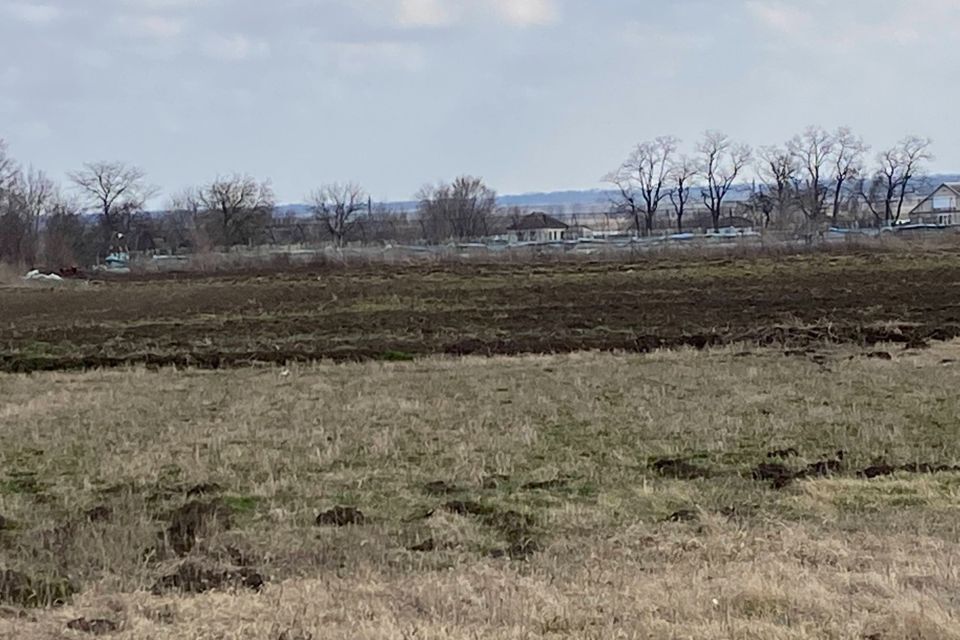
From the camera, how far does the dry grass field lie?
5.28m

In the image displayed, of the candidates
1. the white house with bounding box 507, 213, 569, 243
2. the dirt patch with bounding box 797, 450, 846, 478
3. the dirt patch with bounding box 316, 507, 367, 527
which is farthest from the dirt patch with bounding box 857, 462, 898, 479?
the white house with bounding box 507, 213, 569, 243

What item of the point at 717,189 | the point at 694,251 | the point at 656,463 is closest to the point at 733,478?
the point at 656,463

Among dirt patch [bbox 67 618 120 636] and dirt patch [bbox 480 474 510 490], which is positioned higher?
dirt patch [bbox 67 618 120 636]

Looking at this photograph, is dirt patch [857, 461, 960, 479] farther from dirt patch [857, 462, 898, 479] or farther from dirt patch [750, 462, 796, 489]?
dirt patch [750, 462, 796, 489]

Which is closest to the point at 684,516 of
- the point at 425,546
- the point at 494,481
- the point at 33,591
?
the point at 425,546

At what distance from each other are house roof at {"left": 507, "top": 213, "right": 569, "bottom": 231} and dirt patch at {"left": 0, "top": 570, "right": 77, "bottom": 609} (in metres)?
119

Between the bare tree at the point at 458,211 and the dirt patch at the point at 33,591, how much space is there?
108 meters

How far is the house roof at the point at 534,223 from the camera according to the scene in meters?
126

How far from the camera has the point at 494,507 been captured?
27.9 ft

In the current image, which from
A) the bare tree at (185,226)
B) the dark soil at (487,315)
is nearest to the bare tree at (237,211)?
the bare tree at (185,226)

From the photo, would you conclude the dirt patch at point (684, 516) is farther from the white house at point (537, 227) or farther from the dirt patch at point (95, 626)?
the white house at point (537, 227)

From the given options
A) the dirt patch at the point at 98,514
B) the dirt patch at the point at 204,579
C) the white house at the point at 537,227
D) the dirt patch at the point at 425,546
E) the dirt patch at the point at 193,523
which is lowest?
the dirt patch at the point at 425,546

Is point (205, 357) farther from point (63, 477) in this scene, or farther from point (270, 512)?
point (270, 512)

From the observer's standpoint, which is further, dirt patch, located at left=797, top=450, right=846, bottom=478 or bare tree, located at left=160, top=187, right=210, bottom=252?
bare tree, located at left=160, top=187, right=210, bottom=252
